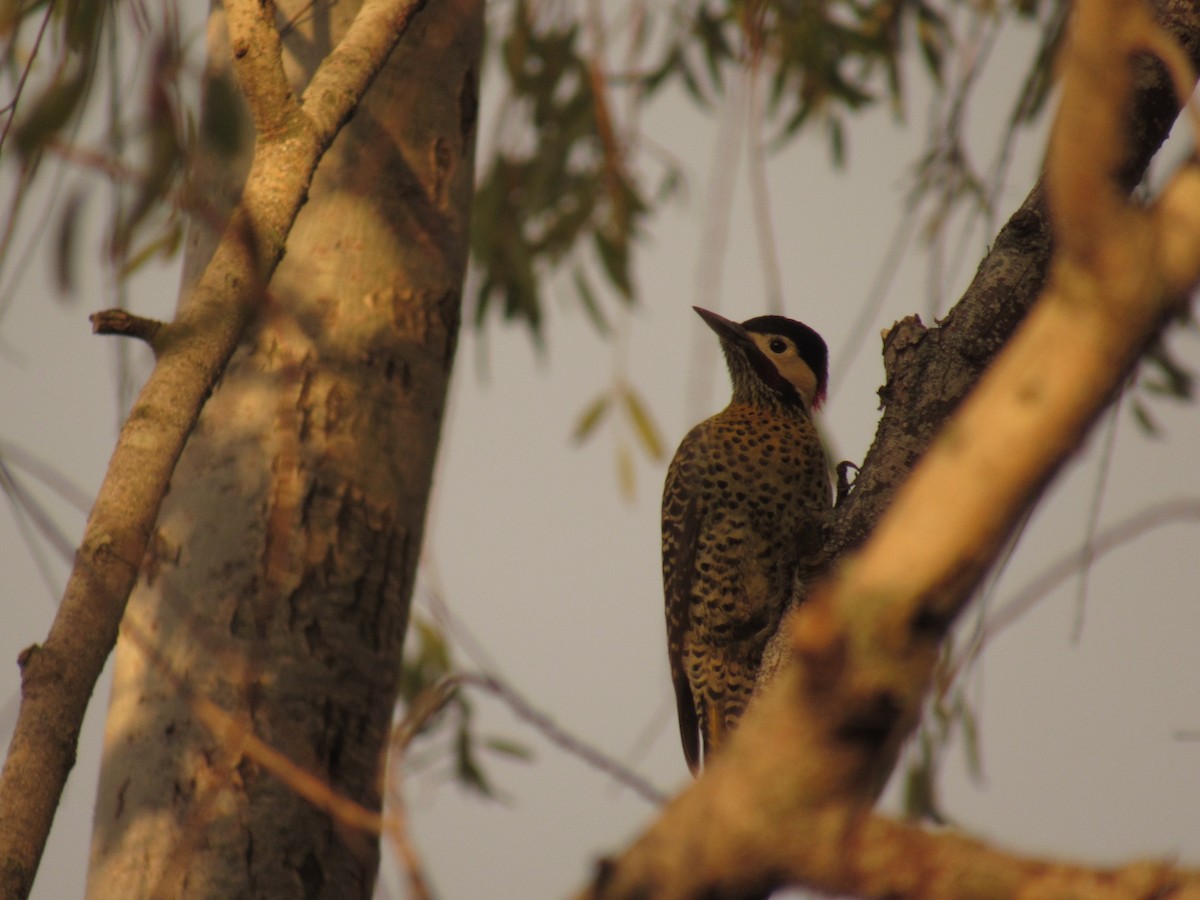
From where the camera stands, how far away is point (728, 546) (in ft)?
10.9

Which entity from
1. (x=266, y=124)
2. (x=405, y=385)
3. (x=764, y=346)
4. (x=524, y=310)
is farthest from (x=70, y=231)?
(x=524, y=310)

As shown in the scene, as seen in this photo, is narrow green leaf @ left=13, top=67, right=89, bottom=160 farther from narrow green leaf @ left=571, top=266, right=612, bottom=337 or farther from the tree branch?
narrow green leaf @ left=571, top=266, right=612, bottom=337

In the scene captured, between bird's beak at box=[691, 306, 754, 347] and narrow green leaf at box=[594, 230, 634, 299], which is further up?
narrow green leaf at box=[594, 230, 634, 299]

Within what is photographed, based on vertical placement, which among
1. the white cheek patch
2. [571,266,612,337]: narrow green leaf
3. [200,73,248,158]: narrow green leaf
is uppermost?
[571,266,612,337]: narrow green leaf

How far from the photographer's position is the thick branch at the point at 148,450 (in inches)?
48.6

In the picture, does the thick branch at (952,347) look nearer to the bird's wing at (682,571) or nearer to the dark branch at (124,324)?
the dark branch at (124,324)

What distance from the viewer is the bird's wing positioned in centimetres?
338

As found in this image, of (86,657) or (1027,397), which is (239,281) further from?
(1027,397)

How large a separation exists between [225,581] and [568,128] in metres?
2.27

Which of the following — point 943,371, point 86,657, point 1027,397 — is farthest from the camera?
point 943,371

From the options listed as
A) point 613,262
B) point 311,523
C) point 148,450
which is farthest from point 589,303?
point 148,450

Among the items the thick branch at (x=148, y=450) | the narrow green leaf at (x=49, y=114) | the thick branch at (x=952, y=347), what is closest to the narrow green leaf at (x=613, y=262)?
the thick branch at (x=952, y=347)

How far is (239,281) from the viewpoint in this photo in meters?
1.39

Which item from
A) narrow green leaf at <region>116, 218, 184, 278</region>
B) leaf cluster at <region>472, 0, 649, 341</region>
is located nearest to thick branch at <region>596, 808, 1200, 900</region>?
narrow green leaf at <region>116, 218, 184, 278</region>
